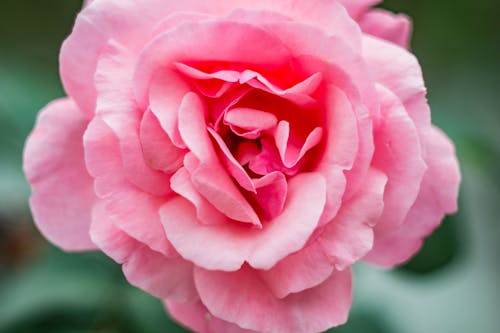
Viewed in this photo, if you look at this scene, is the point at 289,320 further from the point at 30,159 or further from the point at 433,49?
the point at 433,49

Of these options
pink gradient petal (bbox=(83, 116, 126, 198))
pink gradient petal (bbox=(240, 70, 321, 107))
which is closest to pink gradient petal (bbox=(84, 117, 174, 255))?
pink gradient petal (bbox=(83, 116, 126, 198))

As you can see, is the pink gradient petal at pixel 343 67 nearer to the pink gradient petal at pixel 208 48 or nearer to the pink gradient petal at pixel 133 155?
the pink gradient petal at pixel 208 48

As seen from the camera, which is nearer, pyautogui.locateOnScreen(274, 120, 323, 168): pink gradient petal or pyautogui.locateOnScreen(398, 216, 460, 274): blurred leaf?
pyautogui.locateOnScreen(274, 120, 323, 168): pink gradient petal

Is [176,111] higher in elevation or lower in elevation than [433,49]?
higher

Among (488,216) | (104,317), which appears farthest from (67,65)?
(488,216)

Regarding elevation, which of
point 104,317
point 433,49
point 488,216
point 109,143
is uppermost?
point 109,143

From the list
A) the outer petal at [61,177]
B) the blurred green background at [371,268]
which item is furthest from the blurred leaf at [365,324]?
the outer petal at [61,177]

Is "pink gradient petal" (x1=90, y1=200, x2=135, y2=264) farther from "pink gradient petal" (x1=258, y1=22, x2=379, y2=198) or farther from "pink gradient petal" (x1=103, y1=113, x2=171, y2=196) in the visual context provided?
"pink gradient petal" (x1=258, y1=22, x2=379, y2=198)
